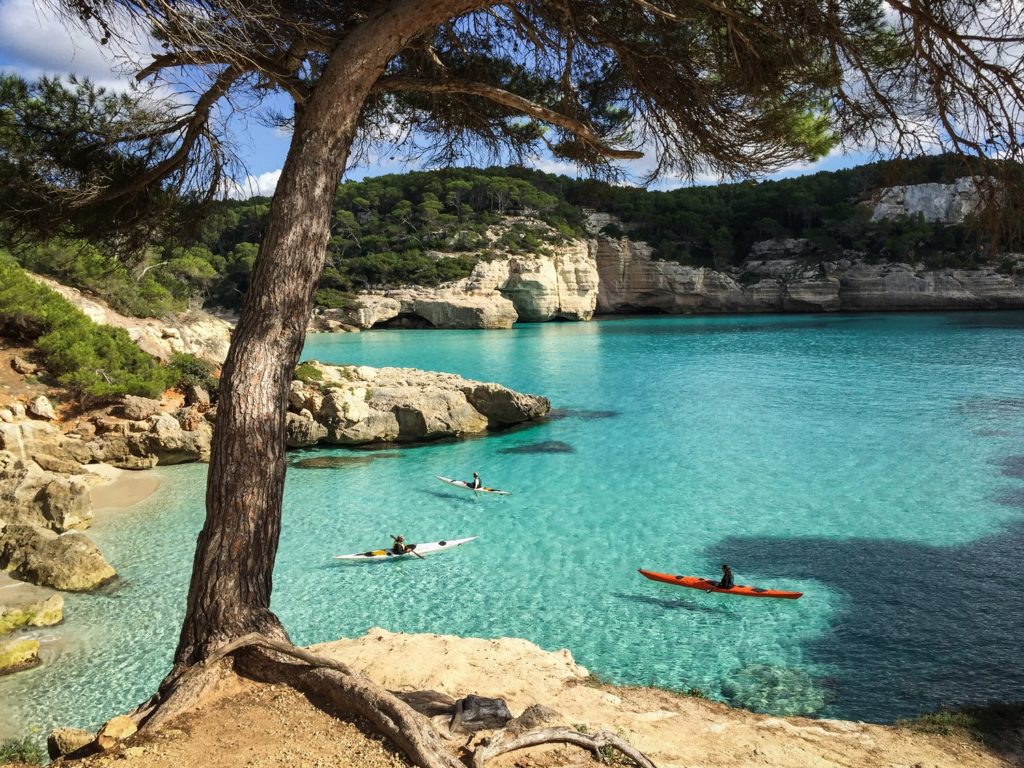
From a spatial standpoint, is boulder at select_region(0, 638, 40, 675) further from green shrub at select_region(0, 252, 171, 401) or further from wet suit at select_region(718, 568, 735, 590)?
green shrub at select_region(0, 252, 171, 401)

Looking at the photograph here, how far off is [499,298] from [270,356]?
44125 mm

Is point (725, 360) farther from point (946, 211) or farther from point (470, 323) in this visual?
point (946, 211)

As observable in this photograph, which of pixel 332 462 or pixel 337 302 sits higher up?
pixel 337 302

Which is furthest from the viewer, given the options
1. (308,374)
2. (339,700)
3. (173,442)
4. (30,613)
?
(308,374)

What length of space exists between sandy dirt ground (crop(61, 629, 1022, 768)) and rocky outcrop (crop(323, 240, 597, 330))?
40.5m

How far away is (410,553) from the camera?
9039mm

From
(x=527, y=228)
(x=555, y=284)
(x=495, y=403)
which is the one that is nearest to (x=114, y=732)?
(x=495, y=403)

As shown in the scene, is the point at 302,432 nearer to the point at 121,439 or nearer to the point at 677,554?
the point at 121,439

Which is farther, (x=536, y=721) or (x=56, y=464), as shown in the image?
(x=56, y=464)

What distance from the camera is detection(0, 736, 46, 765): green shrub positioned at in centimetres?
387

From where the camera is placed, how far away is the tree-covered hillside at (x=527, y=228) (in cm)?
4762

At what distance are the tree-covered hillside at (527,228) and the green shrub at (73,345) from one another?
95.8 feet

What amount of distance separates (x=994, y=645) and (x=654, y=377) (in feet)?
57.1

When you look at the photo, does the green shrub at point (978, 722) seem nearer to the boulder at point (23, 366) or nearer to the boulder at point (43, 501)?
the boulder at point (43, 501)
